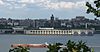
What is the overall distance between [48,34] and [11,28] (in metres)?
24.8

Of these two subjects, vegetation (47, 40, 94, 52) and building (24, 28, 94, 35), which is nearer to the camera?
vegetation (47, 40, 94, 52)

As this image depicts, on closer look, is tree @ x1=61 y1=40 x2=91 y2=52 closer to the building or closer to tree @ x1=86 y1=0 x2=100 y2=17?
tree @ x1=86 y1=0 x2=100 y2=17

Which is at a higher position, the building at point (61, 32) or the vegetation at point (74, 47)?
the vegetation at point (74, 47)

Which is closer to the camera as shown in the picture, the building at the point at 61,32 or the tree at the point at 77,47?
the tree at the point at 77,47

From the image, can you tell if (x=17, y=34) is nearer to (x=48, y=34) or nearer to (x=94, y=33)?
(x=48, y=34)

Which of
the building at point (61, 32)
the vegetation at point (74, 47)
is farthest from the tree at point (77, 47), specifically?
the building at point (61, 32)

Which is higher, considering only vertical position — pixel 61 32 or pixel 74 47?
pixel 74 47

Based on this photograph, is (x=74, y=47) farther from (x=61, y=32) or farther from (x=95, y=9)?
(x=61, y=32)

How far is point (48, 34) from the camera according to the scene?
175m

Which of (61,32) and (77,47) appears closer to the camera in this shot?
(77,47)

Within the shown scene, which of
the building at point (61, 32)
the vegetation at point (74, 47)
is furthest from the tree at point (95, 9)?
the building at point (61, 32)

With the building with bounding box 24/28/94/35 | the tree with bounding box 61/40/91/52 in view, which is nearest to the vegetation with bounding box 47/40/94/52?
the tree with bounding box 61/40/91/52

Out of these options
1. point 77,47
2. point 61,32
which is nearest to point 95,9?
point 77,47

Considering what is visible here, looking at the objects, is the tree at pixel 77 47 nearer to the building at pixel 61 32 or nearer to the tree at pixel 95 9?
the tree at pixel 95 9
